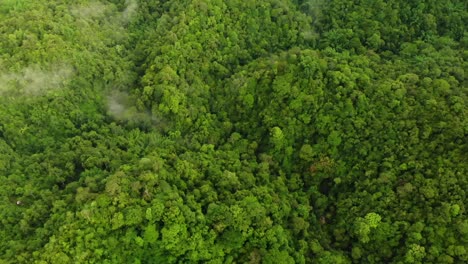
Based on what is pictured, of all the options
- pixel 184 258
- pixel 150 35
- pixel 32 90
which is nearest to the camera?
pixel 184 258

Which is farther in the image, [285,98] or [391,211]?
[285,98]

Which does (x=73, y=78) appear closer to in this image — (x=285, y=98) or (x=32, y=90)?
(x=32, y=90)

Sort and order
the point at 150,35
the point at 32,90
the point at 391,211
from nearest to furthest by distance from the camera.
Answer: the point at 391,211 < the point at 32,90 < the point at 150,35

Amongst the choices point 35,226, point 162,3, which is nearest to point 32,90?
point 35,226

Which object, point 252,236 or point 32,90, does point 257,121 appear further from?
point 32,90

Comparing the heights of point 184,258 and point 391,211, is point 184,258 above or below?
below

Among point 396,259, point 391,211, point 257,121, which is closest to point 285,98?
point 257,121

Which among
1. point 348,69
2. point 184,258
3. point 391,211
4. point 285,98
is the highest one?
point 348,69
